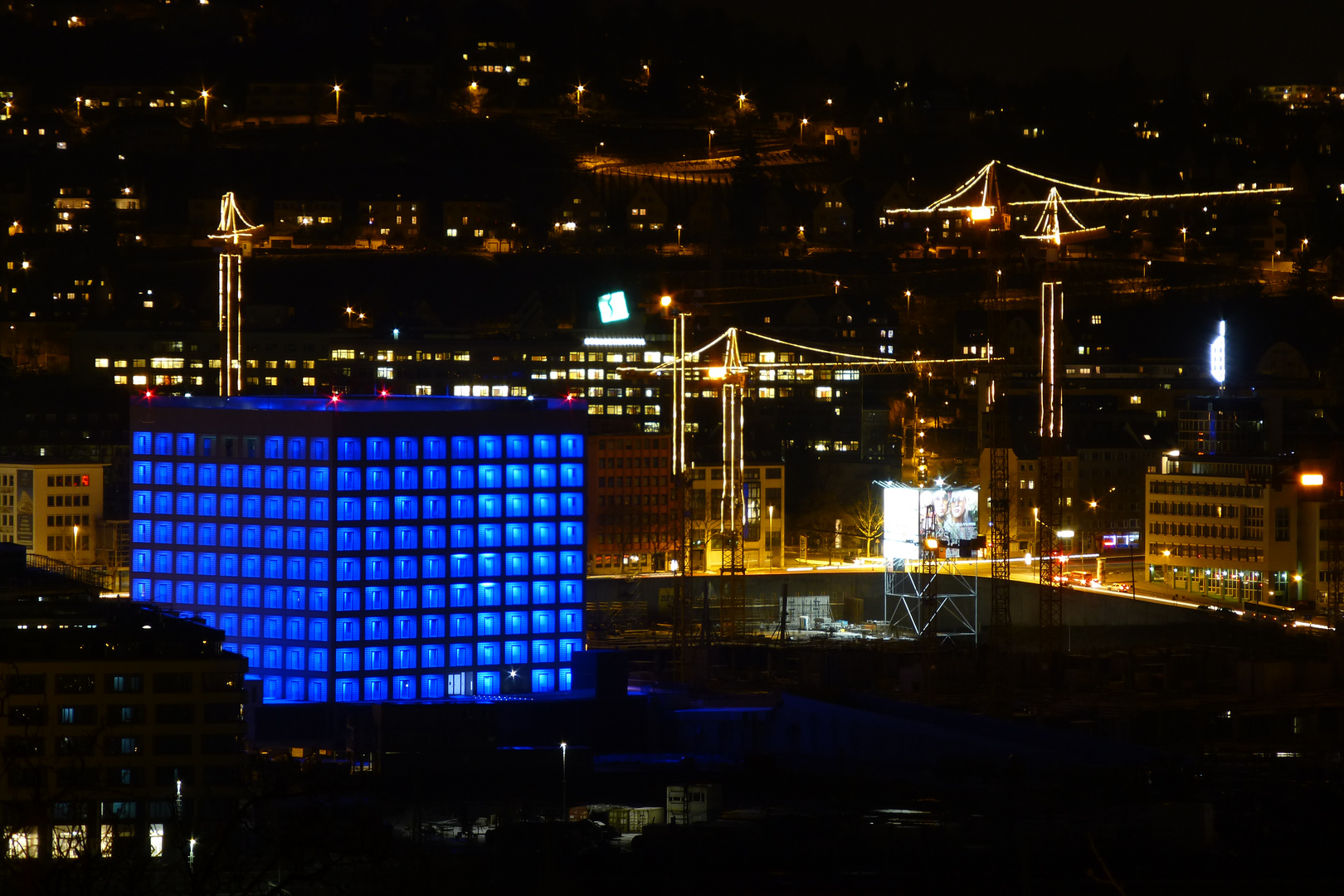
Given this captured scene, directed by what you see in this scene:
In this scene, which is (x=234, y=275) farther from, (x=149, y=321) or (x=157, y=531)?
(x=157, y=531)

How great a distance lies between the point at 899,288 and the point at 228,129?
27930 millimetres

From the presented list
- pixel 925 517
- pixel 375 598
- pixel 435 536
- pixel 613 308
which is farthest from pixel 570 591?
pixel 613 308

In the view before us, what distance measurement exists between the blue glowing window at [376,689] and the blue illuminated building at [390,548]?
0.02 metres

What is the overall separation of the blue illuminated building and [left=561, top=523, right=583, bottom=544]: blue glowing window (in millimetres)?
41

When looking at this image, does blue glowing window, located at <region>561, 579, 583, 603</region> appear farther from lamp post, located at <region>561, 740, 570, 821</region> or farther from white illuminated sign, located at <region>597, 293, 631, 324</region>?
white illuminated sign, located at <region>597, 293, 631, 324</region>

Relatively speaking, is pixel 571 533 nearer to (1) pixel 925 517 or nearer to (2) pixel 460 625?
(2) pixel 460 625

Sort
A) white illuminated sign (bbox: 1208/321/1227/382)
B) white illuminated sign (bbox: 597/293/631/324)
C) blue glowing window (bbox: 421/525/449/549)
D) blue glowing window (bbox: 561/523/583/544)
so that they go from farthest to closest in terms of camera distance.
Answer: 1. white illuminated sign (bbox: 597/293/631/324)
2. white illuminated sign (bbox: 1208/321/1227/382)
3. blue glowing window (bbox: 561/523/583/544)
4. blue glowing window (bbox: 421/525/449/549)

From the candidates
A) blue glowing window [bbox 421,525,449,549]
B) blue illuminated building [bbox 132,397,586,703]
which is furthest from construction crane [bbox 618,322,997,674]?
blue glowing window [bbox 421,525,449,549]

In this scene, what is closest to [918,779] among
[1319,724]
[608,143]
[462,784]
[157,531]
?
[462,784]

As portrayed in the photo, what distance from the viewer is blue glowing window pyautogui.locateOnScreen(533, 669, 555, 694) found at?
135ft

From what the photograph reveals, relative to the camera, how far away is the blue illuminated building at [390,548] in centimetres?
4078

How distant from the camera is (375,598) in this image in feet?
135

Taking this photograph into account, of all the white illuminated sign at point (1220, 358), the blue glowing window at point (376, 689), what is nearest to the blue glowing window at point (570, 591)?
the blue glowing window at point (376, 689)

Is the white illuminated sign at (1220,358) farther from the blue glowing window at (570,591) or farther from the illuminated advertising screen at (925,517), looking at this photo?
the blue glowing window at (570,591)
